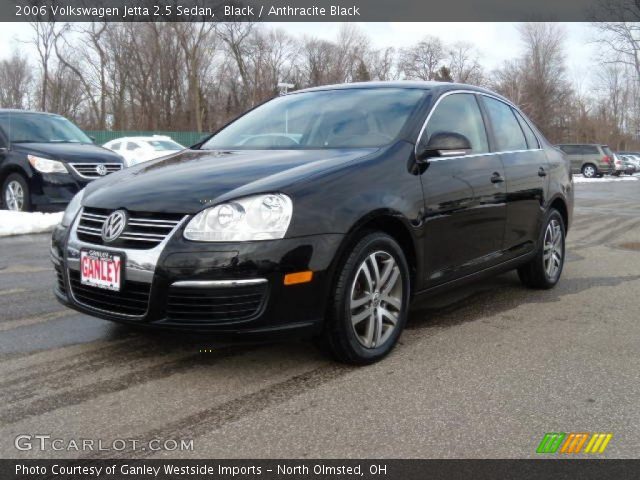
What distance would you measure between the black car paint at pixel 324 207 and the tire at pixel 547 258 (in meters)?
0.63

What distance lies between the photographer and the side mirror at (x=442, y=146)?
3.86 m

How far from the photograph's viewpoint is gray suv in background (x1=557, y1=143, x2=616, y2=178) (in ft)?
108

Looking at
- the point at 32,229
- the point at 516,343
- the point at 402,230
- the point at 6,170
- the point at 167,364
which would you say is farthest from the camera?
the point at 6,170

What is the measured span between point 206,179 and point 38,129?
801cm

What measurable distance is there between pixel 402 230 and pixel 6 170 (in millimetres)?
7790

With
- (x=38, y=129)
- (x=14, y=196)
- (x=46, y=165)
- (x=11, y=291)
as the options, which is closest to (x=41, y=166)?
(x=46, y=165)

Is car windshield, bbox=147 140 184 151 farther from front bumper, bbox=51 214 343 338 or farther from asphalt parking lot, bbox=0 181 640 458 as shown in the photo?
front bumper, bbox=51 214 343 338

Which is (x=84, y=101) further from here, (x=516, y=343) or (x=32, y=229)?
(x=516, y=343)

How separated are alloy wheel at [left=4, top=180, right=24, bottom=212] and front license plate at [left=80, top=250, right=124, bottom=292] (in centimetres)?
686

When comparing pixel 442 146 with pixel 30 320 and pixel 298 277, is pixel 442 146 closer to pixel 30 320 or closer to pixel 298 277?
pixel 298 277

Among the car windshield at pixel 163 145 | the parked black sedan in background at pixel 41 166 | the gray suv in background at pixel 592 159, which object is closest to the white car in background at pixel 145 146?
the car windshield at pixel 163 145

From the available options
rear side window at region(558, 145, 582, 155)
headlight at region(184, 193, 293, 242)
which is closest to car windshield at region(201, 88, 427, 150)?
headlight at region(184, 193, 293, 242)

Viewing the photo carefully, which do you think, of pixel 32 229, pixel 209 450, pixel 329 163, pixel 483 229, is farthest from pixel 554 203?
pixel 32 229

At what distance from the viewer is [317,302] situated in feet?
10.4
